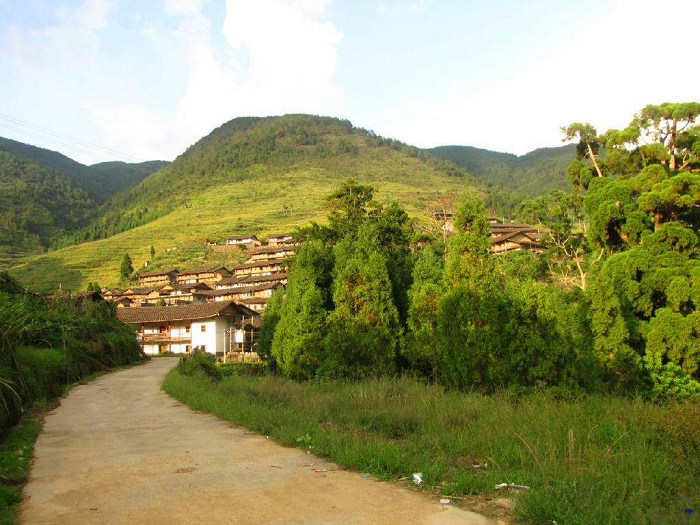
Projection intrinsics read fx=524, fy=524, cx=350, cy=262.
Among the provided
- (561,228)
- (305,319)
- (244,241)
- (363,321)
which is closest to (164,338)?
(561,228)

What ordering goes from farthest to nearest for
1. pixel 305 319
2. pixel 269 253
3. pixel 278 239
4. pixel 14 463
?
pixel 278 239 → pixel 269 253 → pixel 305 319 → pixel 14 463

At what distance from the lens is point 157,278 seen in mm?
94562

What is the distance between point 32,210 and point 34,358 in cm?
16698

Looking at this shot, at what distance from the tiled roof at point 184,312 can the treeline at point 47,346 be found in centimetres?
1134

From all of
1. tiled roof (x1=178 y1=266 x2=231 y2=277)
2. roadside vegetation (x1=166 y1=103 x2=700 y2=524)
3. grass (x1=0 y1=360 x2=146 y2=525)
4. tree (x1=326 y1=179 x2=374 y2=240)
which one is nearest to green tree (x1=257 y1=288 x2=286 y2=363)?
roadside vegetation (x1=166 y1=103 x2=700 y2=524)

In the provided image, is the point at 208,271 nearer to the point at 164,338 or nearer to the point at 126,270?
the point at 126,270

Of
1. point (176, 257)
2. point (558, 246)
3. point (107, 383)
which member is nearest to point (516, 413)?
point (107, 383)

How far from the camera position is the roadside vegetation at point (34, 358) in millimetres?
7570

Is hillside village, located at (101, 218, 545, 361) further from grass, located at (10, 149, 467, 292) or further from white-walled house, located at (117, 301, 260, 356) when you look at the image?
grass, located at (10, 149, 467, 292)

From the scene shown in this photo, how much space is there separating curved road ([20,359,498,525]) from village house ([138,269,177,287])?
88.0 meters

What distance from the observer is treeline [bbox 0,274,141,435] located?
10719 mm

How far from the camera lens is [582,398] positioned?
33.2 feet

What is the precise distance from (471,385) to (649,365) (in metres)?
7.39

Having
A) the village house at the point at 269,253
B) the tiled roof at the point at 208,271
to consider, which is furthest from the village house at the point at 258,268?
the village house at the point at 269,253
